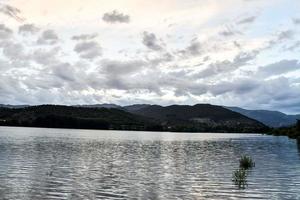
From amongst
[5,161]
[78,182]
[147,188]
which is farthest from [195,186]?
[5,161]

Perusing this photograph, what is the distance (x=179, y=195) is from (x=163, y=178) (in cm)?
1251

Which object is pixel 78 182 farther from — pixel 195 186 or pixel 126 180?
pixel 195 186

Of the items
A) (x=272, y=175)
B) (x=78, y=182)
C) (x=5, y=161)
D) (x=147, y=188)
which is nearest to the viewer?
(x=147, y=188)

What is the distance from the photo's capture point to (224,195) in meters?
42.2

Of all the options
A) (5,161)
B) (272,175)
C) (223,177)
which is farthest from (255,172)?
(5,161)

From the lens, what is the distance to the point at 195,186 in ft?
158

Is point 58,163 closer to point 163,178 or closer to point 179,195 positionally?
point 163,178

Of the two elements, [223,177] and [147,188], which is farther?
[223,177]

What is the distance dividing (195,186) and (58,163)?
30.1m

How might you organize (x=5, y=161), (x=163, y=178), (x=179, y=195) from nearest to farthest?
(x=179, y=195) → (x=163, y=178) → (x=5, y=161)

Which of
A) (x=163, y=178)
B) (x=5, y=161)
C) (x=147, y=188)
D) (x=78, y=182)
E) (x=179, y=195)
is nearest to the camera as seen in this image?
(x=179, y=195)

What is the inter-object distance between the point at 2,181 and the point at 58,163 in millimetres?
23638

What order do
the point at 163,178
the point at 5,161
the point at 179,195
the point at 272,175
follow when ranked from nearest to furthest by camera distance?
1. the point at 179,195
2. the point at 163,178
3. the point at 272,175
4. the point at 5,161

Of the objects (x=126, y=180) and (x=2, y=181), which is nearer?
(x=2, y=181)
